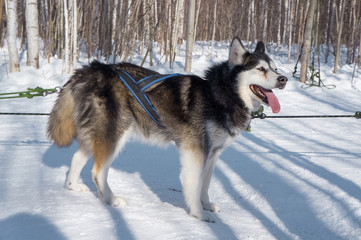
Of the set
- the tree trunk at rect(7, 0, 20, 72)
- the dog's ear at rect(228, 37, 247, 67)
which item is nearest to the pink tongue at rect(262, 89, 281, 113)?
the dog's ear at rect(228, 37, 247, 67)

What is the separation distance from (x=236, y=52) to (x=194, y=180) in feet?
3.72

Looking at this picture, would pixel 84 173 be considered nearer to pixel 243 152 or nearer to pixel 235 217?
pixel 235 217

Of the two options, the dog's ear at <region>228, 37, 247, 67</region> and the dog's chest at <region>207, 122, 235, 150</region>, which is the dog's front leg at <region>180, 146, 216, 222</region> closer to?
the dog's chest at <region>207, 122, 235, 150</region>

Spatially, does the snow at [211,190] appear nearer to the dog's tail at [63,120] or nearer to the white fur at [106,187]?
the white fur at [106,187]

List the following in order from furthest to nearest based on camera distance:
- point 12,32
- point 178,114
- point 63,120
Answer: point 12,32 < point 63,120 < point 178,114

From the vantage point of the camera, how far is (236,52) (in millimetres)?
2998

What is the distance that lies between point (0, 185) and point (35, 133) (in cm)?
231

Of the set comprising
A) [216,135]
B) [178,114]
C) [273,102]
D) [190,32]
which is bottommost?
[216,135]

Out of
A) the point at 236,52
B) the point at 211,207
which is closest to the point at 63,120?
the point at 211,207

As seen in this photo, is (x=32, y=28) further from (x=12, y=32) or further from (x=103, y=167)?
(x=103, y=167)

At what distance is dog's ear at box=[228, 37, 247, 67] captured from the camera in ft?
9.67

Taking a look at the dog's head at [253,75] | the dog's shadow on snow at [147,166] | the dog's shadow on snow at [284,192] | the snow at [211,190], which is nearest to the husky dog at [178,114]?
the dog's head at [253,75]

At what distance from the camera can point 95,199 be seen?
297cm

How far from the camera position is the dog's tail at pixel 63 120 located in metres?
3.08
